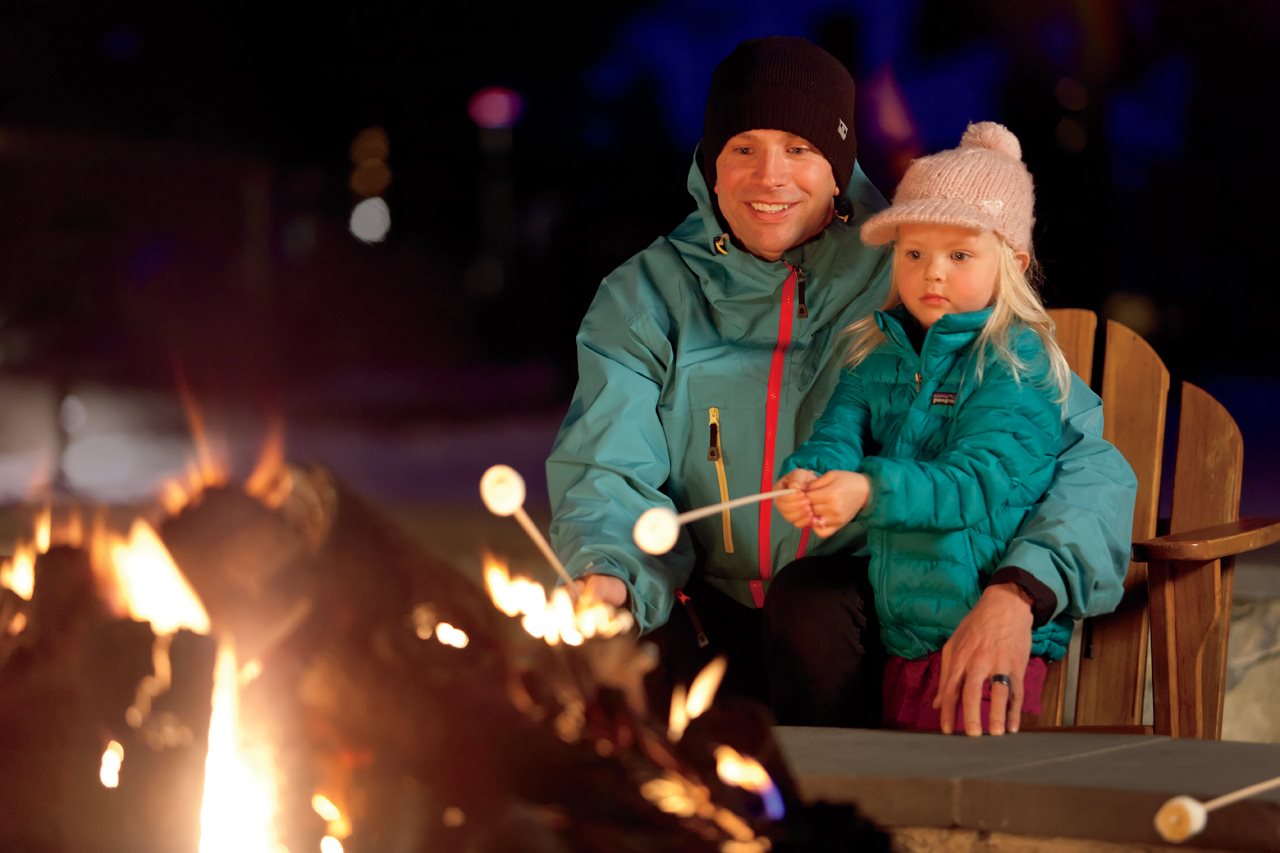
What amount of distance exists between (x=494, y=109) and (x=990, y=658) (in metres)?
22.5

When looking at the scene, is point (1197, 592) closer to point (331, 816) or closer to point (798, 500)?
point (798, 500)

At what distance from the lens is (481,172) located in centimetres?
2286

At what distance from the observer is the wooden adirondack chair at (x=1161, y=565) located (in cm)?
320

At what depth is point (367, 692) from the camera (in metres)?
1.92

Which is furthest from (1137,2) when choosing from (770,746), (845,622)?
(770,746)

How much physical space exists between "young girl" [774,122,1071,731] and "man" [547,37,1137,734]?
0.14 meters

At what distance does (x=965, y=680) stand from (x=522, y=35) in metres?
22.3

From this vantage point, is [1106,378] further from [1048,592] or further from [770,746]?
[770,746]

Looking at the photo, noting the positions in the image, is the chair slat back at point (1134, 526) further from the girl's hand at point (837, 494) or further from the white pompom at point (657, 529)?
the white pompom at point (657, 529)

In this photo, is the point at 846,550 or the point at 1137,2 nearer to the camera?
the point at 846,550

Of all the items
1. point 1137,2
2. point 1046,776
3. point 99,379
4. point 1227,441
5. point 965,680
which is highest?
point 1137,2

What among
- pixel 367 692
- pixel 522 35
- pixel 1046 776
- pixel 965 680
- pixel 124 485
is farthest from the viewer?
pixel 522 35

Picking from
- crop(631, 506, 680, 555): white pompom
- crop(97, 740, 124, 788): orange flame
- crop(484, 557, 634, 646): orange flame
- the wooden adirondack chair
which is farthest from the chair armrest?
crop(97, 740, 124, 788): orange flame

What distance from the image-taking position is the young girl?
2738mm
